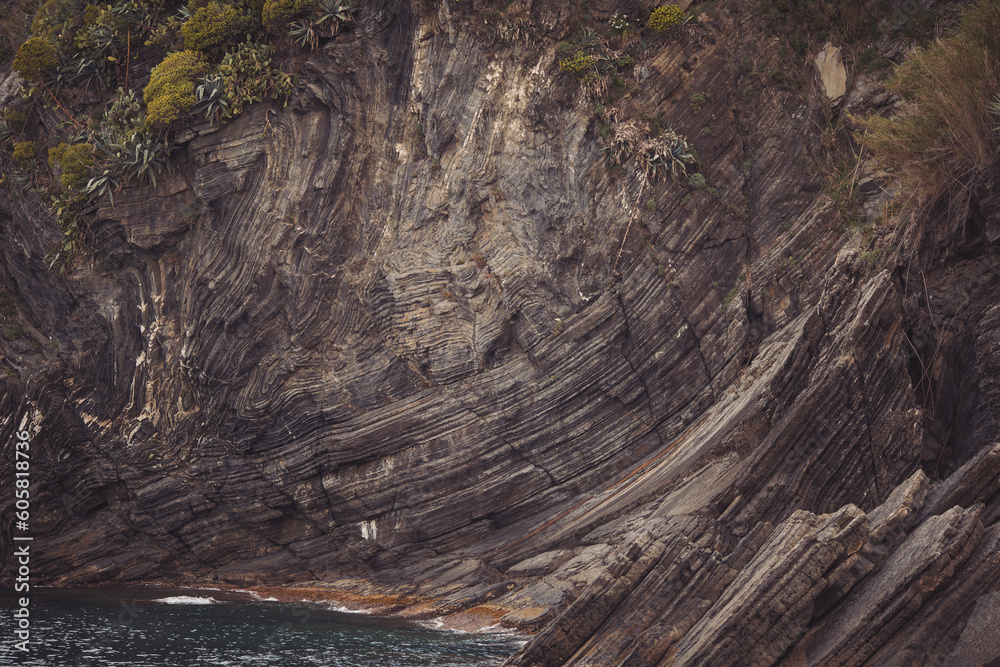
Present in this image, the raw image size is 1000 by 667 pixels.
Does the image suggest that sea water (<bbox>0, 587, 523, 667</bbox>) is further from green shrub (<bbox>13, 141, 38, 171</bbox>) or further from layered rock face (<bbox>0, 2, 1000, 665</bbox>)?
A: green shrub (<bbox>13, 141, 38, 171</bbox>)

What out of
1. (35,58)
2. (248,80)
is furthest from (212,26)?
(35,58)

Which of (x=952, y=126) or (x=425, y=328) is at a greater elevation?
(x=425, y=328)

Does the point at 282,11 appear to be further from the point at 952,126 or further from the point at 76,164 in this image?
the point at 952,126

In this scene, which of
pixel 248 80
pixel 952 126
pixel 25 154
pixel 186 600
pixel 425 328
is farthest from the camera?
pixel 25 154

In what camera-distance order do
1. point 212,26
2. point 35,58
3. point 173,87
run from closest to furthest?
1. point 173,87
2. point 212,26
3. point 35,58

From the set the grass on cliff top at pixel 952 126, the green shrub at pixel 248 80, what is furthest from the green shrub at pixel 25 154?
the grass on cliff top at pixel 952 126

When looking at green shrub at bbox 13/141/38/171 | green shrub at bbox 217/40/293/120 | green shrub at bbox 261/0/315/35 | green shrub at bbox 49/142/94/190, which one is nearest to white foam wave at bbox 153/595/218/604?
green shrub at bbox 49/142/94/190

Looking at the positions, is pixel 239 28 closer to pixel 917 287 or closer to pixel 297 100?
pixel 297 100
